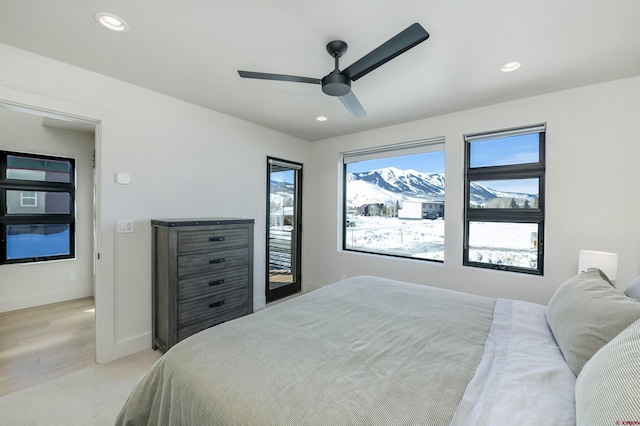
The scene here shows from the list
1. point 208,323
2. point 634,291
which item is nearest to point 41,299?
point 208,323

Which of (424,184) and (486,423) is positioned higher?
(424,184)

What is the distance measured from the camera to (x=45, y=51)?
2.00m

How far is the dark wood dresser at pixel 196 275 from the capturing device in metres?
2.37

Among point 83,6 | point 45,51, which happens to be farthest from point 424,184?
point 45,51

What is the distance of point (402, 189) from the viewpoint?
3.78 meters

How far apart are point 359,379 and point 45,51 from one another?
118 inches

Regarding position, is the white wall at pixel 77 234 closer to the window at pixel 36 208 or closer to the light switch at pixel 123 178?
the window at pixel 36 208

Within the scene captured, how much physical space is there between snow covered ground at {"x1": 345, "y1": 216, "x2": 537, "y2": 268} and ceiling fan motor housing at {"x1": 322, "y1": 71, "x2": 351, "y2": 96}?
228cm

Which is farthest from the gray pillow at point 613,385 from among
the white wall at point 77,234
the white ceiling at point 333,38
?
the white wall at point 77,234

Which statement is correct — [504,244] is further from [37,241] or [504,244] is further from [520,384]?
[37,241]

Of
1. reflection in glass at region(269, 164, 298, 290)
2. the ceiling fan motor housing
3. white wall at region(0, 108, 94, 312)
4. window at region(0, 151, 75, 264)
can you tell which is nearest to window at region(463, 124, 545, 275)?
the ceiling fan motor housing

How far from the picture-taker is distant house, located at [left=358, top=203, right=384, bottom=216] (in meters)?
4.00

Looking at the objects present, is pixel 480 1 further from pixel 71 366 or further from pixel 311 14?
pixel 71 366

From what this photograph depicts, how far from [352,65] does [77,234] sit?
455 centimetres
